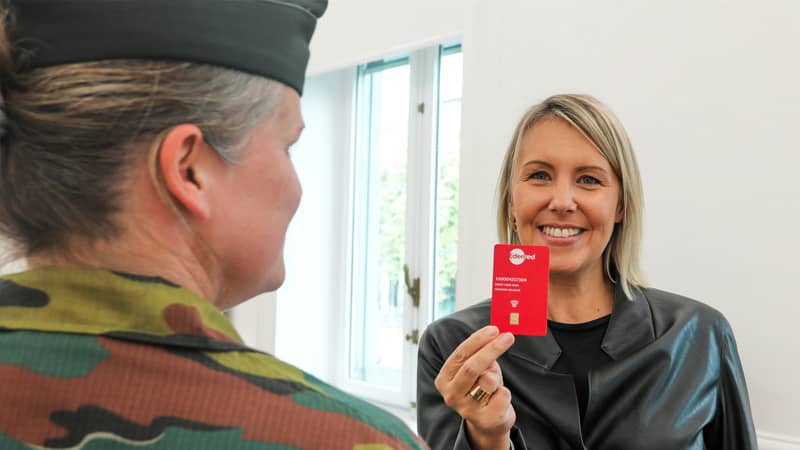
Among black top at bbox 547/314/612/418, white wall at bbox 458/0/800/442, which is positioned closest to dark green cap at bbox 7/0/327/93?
black top at bbox 547/314/612/418

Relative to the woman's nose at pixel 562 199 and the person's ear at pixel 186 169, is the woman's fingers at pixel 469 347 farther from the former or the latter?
the person's ear at pixel 186 169

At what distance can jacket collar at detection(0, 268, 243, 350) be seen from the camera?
0.64 meters

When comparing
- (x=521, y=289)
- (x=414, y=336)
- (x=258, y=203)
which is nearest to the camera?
(x=258, y=203)

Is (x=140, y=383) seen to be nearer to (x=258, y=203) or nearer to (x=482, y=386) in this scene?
(x=258, y=203)

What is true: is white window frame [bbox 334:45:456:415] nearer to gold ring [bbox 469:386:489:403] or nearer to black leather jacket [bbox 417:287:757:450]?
black leather jacket [bbox 417:287:757:450]

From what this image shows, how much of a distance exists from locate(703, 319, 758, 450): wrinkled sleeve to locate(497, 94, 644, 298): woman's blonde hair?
0.87ft

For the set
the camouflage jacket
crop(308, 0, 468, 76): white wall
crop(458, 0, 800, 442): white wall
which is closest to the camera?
the camouflage jacket

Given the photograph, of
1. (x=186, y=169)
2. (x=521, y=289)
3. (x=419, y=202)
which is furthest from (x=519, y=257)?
(x=419, y=202)

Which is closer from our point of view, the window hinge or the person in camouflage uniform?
the person in camouflage uniform

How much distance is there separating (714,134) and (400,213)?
1768 mm

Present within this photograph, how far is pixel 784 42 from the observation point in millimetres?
1979

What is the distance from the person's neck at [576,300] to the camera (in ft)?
6.06

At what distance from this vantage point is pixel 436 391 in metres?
1.80

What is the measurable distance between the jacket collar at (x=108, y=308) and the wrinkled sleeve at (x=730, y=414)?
1.41 m
